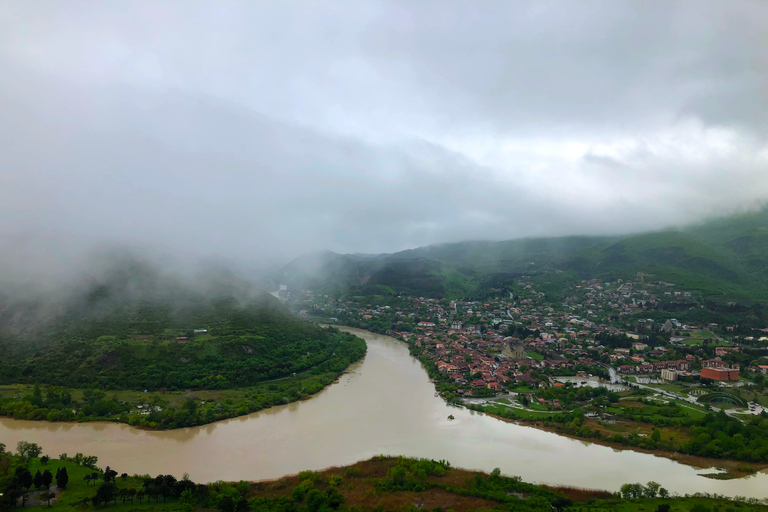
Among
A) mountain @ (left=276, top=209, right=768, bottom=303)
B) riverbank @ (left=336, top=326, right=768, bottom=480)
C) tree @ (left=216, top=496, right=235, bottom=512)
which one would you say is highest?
mountain @ (left=276, top=209, right=768, bottom=303)

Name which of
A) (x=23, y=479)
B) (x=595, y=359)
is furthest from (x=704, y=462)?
(x=23, y=479)

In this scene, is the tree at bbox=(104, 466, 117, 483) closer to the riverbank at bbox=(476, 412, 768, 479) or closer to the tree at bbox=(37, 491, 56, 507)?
the tree at bbox=(37, 491, 56, 507)

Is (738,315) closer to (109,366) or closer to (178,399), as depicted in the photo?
(178,399)

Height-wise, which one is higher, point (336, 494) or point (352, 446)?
point (336, 494)

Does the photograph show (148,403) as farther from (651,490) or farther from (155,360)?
(651,490)

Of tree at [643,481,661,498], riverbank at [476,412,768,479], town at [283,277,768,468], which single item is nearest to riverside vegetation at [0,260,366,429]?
town at [283,277,768,468]

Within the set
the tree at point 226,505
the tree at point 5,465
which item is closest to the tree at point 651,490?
the tree at point 226,505

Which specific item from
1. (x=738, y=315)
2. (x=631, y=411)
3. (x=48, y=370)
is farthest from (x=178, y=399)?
(x=738, y=315)
